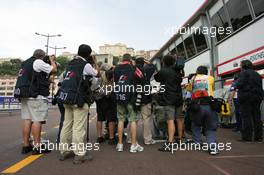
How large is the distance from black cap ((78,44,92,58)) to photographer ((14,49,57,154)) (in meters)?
0.73

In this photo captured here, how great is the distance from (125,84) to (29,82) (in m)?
1.77

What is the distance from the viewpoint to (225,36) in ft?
38.2

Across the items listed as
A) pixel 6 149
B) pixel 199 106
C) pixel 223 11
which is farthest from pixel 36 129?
pixel 223 11

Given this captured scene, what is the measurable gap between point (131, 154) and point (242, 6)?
886cm

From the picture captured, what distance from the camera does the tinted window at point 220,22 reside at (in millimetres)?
11500

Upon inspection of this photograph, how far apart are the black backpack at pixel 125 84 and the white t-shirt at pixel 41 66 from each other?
4.32 feet

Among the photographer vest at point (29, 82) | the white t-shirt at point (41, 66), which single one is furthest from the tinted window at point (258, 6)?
the photographer vest at point (29, 82)

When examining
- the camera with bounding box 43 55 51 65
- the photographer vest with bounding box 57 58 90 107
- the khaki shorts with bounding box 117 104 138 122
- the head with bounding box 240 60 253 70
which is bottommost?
the khaki shorts with bounding box 117 104 138 122

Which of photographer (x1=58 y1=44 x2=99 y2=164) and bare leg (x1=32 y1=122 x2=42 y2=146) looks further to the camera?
bare leg (x1=32 y1=122 x2=42 y2=146)

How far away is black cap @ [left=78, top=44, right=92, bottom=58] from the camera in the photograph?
3.95 metres

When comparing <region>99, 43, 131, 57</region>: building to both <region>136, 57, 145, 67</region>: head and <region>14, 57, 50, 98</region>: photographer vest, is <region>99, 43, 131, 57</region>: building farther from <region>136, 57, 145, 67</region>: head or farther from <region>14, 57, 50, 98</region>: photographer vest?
<region>14, 57, 50, 98</region>: photographer vest

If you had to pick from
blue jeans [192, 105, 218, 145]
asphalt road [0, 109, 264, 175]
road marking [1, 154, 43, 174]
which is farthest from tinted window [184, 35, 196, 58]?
road marking [1, 154, 43, 174]

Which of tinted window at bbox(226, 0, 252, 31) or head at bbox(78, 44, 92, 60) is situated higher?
tinted window at bbox(226, 0, 252, 31)

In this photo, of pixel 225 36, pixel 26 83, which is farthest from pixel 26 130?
pixel 225 36
